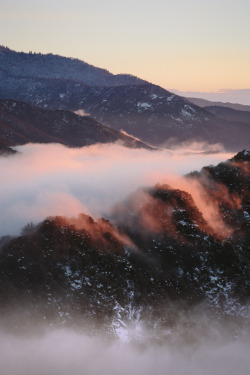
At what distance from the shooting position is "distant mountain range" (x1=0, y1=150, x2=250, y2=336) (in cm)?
10481

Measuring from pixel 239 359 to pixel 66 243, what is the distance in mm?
57665

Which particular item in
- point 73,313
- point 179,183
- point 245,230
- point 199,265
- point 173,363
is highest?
point 179,183

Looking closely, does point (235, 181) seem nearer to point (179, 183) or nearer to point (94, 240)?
point (179, 183)

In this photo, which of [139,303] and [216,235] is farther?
[216,235]

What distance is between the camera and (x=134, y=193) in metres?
162

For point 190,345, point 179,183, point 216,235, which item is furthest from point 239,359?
point 179,183

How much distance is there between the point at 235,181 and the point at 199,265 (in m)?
48.0

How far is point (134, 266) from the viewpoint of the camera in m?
122

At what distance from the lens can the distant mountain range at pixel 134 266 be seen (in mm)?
104812

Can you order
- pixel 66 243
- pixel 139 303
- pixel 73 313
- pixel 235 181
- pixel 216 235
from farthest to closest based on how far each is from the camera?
1. pixel 235 181
2. pixel 216 235
3. pixel 66 243
4. pixel 139 303
5. pixel 73 313

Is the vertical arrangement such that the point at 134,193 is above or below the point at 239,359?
above

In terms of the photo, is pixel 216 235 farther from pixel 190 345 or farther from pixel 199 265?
pixel 190 345

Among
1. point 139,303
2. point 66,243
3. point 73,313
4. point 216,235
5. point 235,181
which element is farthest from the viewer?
point 235,181

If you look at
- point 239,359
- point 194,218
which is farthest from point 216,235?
point 239,359
